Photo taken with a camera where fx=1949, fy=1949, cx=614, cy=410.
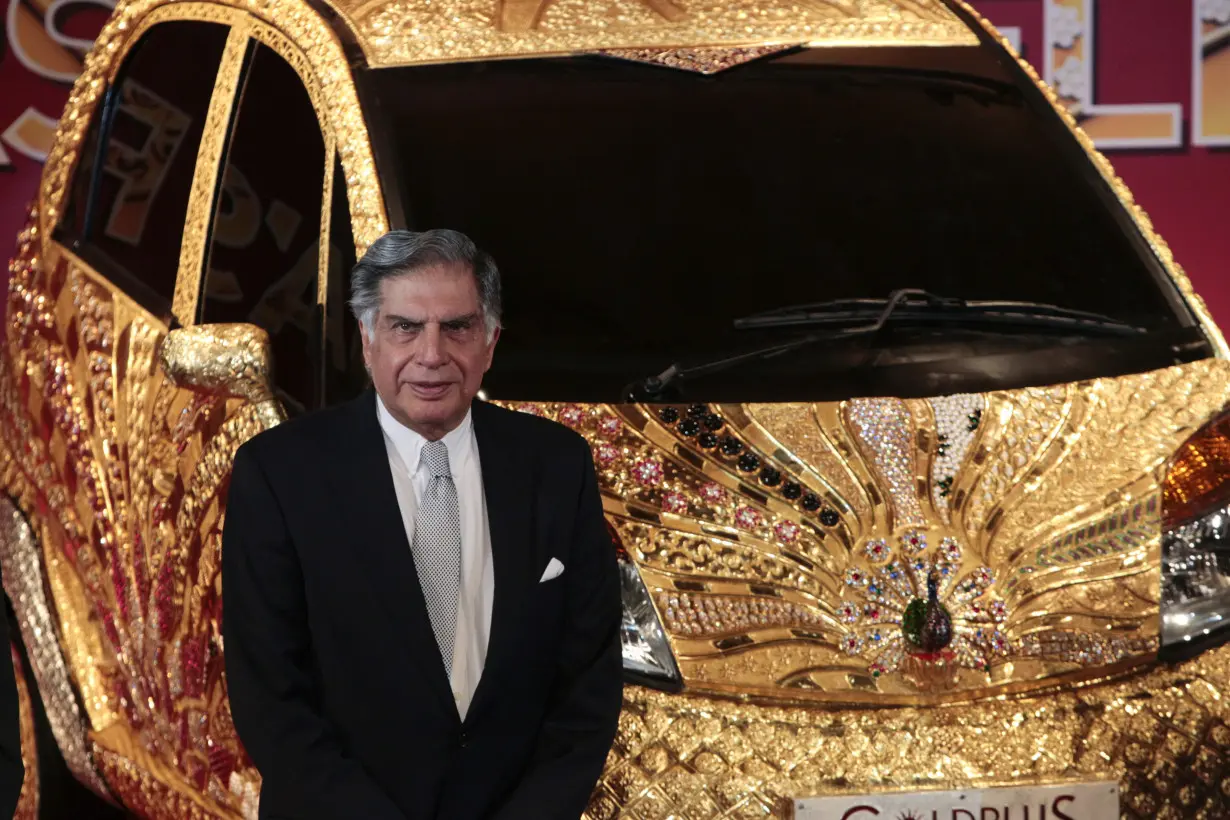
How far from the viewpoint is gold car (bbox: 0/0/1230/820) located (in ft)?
7.67

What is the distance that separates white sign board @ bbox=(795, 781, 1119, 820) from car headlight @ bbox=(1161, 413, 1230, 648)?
0.95 ft

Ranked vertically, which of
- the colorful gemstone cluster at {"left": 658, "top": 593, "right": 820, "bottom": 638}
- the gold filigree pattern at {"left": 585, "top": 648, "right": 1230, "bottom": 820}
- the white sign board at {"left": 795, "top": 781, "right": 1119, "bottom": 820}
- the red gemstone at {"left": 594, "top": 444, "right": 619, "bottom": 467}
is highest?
the red gemstone at {"left": 594, "top": 444, "right": 619, "bottom": 467}

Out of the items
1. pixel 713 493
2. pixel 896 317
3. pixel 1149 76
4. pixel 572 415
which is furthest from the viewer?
pixel 1149 76

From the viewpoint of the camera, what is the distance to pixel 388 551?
1977 millimetres

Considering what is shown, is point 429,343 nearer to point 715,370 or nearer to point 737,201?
point 715,370

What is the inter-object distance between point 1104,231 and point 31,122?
3.18 m

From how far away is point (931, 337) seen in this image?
2801mm

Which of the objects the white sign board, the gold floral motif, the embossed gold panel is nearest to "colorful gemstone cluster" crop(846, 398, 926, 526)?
the embossed gold panel

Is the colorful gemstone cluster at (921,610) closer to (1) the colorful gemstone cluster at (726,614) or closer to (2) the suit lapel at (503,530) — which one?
(1) the colorful gemstone cluster at (726,614)

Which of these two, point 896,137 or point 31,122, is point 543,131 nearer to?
point 896,137

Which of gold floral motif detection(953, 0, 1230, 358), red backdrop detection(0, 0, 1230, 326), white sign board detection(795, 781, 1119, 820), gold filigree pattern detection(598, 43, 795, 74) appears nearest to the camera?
white sign board detection(795, 781, 1119, 820)

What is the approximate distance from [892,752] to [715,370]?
2.09ft

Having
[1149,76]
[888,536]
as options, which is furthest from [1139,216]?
[1149,76]

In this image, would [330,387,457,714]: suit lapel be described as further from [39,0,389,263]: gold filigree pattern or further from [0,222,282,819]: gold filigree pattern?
[39,0,389,263]: gold filigree pattern
